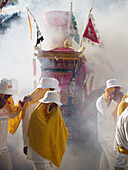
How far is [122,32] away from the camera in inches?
318

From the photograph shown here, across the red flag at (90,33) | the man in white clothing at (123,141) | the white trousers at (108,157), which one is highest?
the red flag at (90,33)

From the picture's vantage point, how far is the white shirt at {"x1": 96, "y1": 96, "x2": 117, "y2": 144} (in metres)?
3.69

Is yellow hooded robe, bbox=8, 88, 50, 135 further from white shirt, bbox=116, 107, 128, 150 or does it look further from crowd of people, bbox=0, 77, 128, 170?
white shirt, bbox=116, 107, 128, 150

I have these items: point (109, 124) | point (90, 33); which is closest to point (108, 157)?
point (109, 124)

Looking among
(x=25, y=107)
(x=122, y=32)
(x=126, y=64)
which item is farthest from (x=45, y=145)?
(x=122, y=32)

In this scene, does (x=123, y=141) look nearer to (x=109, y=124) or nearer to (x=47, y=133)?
(x=109, y=124)

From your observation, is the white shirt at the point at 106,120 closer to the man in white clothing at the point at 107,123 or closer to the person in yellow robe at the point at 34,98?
the man in white clothing at the point at 107,123

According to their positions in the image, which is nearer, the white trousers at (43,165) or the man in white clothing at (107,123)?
the white trousers at (43,165)

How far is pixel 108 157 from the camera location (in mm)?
3576

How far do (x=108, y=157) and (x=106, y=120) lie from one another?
0.65 metres

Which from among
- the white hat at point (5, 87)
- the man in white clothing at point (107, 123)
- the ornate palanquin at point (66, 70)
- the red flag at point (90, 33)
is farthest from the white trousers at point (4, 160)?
the red flag at point (90, 33)

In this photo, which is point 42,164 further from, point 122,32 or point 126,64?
point 122,32

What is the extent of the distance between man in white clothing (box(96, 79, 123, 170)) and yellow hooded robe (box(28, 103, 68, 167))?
1.11 metres

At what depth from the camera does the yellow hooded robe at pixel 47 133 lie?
278cm
